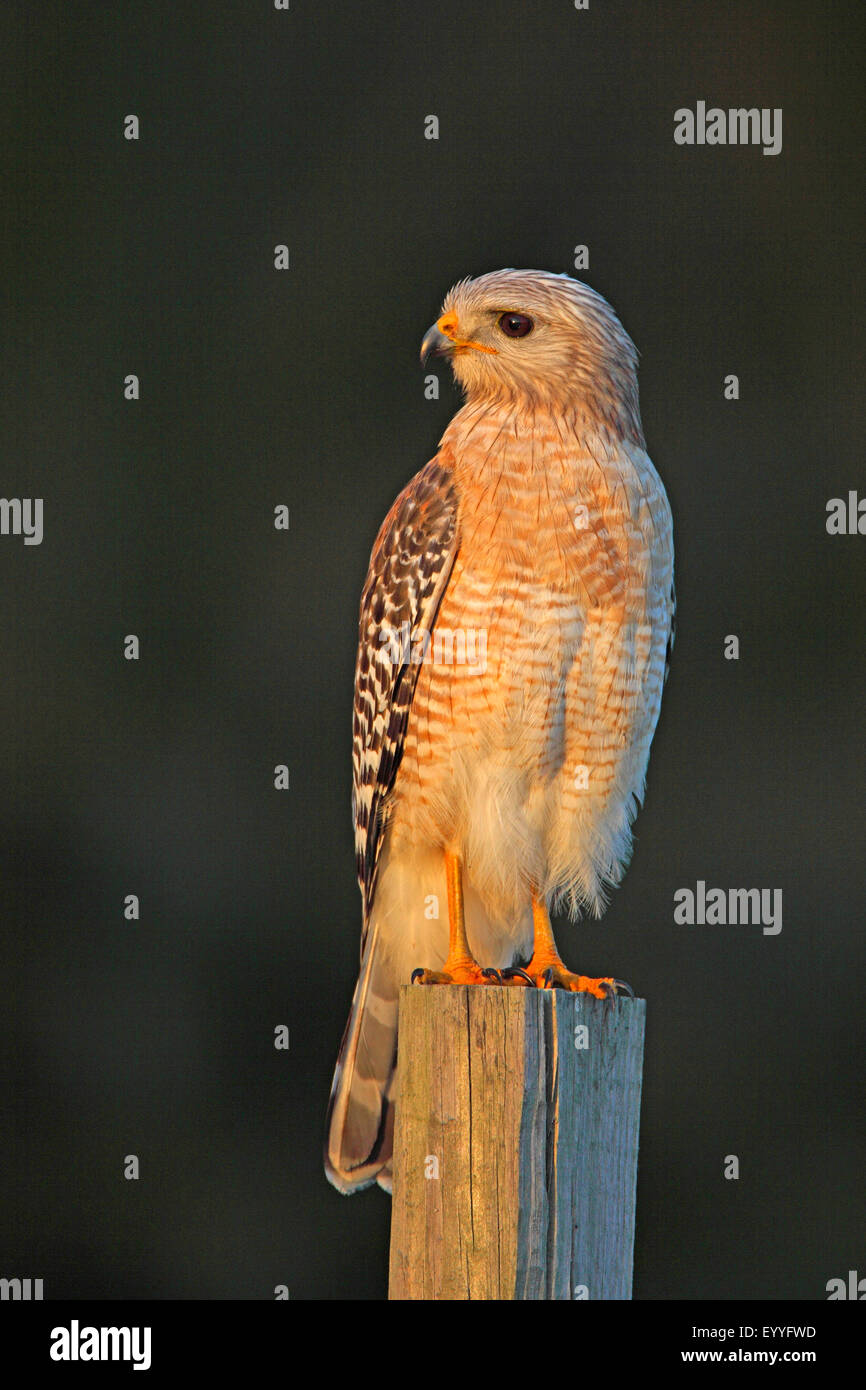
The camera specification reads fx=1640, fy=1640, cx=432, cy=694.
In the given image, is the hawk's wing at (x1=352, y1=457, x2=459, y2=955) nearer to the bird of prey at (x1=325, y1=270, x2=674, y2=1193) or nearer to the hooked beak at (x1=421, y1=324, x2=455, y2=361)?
the bird of prey at (x1=325, y1=270, x2=674, y2=1193)

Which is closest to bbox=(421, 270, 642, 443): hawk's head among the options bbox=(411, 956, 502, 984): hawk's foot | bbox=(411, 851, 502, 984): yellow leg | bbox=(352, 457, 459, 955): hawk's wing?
bbox=(352, 457, 459, 955): hawk's wing

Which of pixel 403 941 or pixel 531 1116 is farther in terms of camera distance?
pixel 403 941

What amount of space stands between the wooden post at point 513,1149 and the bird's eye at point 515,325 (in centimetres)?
142

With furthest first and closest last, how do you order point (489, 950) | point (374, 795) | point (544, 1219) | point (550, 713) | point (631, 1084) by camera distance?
point (489, 950) → point (374, 795) → point (550, 713) → point (631, 1084) → point (544, 1219)

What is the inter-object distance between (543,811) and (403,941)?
0.48 meters

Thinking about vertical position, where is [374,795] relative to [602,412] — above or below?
below

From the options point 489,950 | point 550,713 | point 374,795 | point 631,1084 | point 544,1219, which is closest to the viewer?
point 544,1219

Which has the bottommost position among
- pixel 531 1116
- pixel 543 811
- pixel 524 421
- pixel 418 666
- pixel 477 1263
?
pixel 477 1263

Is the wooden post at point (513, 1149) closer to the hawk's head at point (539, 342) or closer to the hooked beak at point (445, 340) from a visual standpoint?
the hawk's head at point (539, 342)

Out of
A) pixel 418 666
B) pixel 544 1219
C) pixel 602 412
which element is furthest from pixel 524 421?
pixel 544 1219

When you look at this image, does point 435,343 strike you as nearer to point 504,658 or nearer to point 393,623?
point 393,623

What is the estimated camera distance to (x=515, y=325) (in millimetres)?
3355

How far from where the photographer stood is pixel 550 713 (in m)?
3.19

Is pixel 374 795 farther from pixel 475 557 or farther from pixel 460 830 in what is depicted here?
pixel 475 557
